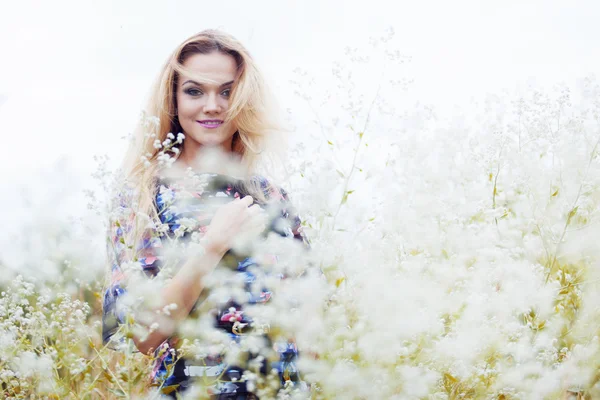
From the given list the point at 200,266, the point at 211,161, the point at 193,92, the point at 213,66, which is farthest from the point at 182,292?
the point at 213,66

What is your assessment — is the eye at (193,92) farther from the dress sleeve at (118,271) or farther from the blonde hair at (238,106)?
the dress sleeve at (118,271)

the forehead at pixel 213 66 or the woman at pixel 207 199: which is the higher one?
the forehead at pixel 213 66

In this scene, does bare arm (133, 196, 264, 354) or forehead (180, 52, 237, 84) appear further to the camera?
forehead (180, 52, 237, 84)

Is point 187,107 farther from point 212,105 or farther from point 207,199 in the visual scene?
point 207,199

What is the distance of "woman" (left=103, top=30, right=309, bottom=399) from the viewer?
1849 mm

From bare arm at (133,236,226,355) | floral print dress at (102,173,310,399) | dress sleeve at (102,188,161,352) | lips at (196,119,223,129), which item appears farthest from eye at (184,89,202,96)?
bare arm at (133,236,226,355)

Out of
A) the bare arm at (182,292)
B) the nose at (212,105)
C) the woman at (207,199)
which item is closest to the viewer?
the bare arm at (182,292)

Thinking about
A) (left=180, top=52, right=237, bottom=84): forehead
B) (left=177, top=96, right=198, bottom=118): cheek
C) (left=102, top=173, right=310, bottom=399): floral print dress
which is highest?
(left=180, top=52, right=237, bottom=84): forehead

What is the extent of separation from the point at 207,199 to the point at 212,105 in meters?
Result: 0.33

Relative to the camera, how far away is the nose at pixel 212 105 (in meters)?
2.31

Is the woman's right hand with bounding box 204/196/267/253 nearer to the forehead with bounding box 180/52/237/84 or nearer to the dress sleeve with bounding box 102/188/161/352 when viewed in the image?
the dress sleeve with bounding box 102/188/161/352

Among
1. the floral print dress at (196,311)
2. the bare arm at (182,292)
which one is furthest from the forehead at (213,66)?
the bare arm at (182,292)

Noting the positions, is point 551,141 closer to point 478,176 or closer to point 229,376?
point 478,176

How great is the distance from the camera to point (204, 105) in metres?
2.33
